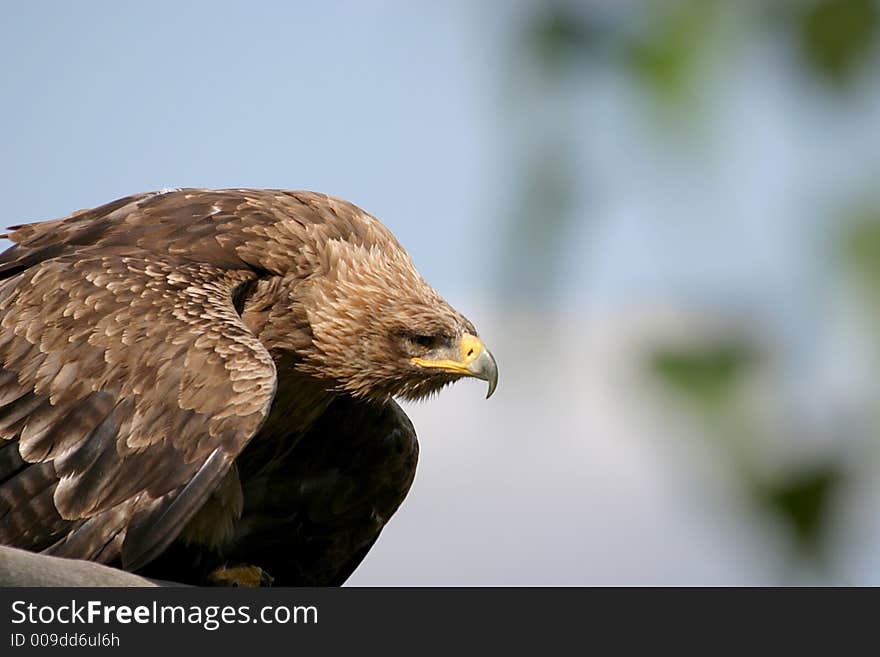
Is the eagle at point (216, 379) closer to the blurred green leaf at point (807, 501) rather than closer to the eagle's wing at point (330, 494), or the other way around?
the eagle's wing at point (330, 494)

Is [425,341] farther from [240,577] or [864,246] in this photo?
[864,246]

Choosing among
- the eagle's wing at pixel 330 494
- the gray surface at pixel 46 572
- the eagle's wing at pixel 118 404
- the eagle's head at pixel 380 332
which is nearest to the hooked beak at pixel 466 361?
the eagle's head at pixel 380 332

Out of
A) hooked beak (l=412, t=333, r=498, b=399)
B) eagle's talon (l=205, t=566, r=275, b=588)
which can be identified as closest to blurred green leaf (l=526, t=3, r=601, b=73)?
hooked beak (l=412, t=333, r=498, b=399)

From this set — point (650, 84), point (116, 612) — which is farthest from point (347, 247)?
point (650, 84)

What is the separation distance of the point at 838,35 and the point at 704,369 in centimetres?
23

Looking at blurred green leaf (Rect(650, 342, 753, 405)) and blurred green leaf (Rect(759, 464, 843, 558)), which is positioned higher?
blurred green leaf (Rect(650, 342, 753, 405))

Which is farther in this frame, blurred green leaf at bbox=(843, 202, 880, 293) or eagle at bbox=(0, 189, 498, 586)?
eagle at bbox=(0, 189, 498, 586)

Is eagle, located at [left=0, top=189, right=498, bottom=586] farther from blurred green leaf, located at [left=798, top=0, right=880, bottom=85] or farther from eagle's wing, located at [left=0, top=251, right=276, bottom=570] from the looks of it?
blurred green leaf, located at [left=798, top=0, right=880, bottom=85]

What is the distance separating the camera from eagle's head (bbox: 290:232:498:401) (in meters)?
6.87

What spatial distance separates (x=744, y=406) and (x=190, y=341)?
17.7 ft

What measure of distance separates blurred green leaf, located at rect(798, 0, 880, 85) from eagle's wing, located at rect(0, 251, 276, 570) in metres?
5.13

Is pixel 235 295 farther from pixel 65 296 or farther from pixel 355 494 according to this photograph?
pixel 355 494

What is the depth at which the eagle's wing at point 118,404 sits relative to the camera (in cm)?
576

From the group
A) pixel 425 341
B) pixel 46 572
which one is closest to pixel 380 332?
pixel 425 341
